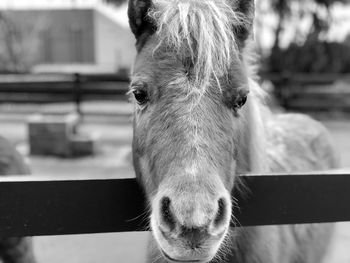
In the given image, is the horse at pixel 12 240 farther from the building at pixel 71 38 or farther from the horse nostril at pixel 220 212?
the building at pixel 71 38

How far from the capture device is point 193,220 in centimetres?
126

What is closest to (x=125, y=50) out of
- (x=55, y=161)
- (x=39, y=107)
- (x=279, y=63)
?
(x=279, y=63)

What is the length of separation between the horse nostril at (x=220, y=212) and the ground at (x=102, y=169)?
261cm

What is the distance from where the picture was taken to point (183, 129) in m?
1.46

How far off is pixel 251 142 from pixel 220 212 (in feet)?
2.46

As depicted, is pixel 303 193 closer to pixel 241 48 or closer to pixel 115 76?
pixel 241 48

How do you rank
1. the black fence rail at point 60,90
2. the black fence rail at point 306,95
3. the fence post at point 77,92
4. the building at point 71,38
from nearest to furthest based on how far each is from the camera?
1. the fence post at point 77,92
2. the black fence rail at point 60,90
3. the black fence rail at point 306,95
4. the building at point 71,38

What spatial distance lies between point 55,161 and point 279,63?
44.9 feet

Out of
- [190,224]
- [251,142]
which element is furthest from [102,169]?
[190,224]

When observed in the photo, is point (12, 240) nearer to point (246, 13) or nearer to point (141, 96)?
point (141, 96)

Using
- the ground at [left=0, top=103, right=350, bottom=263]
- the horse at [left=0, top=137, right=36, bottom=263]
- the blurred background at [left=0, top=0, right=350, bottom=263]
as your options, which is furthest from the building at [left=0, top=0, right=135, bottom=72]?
the horse at [left=0, top=137, right=36, bottom=263]

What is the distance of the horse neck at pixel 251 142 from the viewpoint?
190 cm

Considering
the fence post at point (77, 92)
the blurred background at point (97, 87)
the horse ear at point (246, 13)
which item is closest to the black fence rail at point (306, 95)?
the blurred background at point (97, 87)

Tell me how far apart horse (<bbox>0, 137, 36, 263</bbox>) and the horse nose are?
2070 mm
